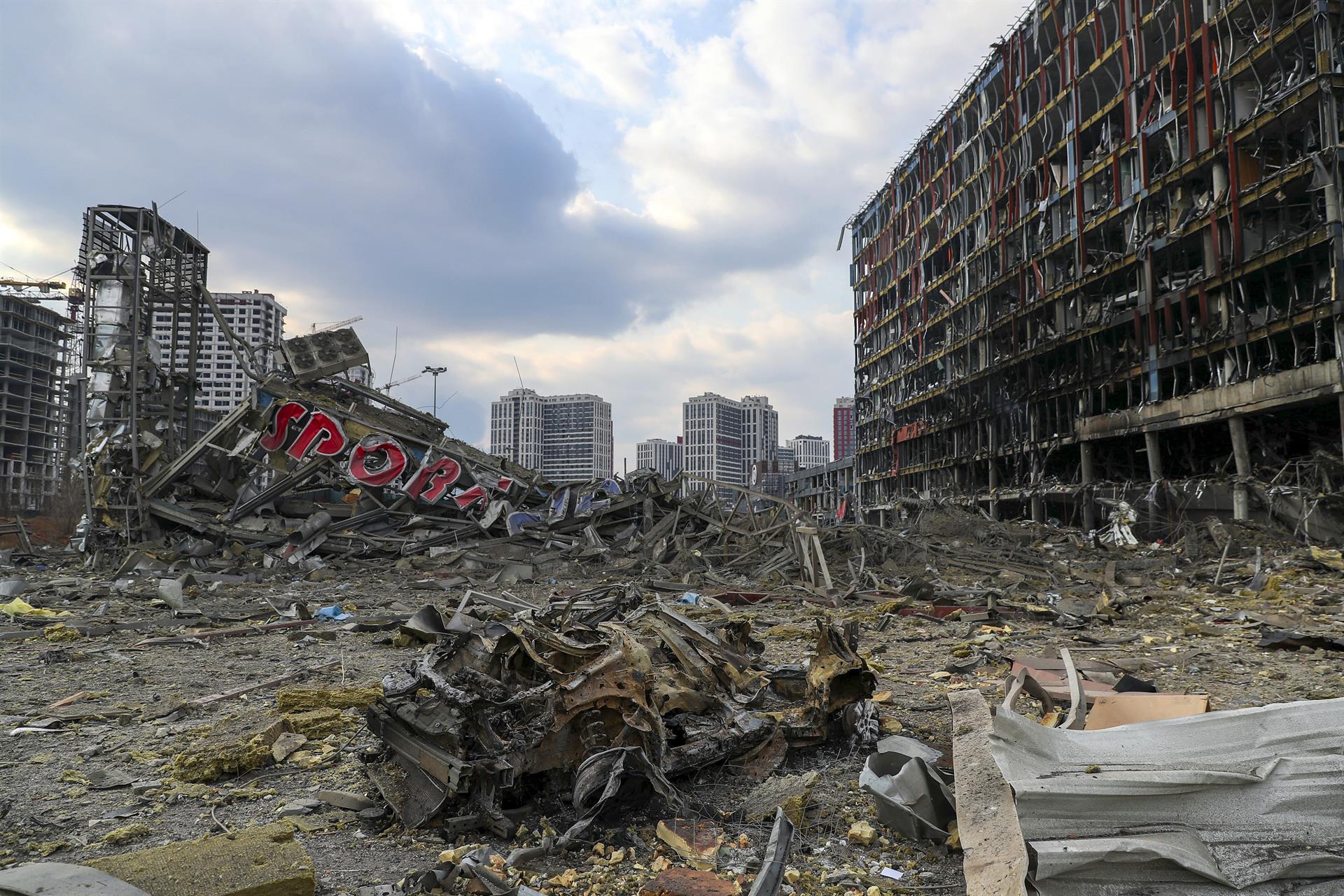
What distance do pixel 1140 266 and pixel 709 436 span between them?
102 m

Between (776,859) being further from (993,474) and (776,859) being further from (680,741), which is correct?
(993,474)

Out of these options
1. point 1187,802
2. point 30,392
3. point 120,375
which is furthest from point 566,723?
point 30,392

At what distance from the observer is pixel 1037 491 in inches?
1467

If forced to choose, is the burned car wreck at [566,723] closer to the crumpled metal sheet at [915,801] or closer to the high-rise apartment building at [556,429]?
the crumpled metal sheet at [915,801]

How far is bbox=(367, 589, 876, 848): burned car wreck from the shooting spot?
12.9 ft

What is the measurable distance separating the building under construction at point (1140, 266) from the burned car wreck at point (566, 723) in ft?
69.7

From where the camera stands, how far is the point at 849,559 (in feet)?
58.4

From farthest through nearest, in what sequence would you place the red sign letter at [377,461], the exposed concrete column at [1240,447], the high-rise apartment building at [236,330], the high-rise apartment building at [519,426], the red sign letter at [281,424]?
the high-rise apartment building at [236,330], the high-rise apartment building at [519,426], the exposed concrete column at [1240,447], the red sign letter at [377,461], the red sign letter at [281,424]

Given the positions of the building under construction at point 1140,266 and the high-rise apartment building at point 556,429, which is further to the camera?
the high-rise apartment building at point 556,429

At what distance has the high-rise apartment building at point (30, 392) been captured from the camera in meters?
82.5

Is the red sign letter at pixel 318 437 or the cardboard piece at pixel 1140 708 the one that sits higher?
the red sign letter at pixel 318 437

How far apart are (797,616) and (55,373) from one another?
10738 centimetres

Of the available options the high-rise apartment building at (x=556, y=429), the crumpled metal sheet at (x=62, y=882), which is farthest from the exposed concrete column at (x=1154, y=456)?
the high-rise apartment building at (x=556, y=429)

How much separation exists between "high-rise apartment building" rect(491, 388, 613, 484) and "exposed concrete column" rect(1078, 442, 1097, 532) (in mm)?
58620
